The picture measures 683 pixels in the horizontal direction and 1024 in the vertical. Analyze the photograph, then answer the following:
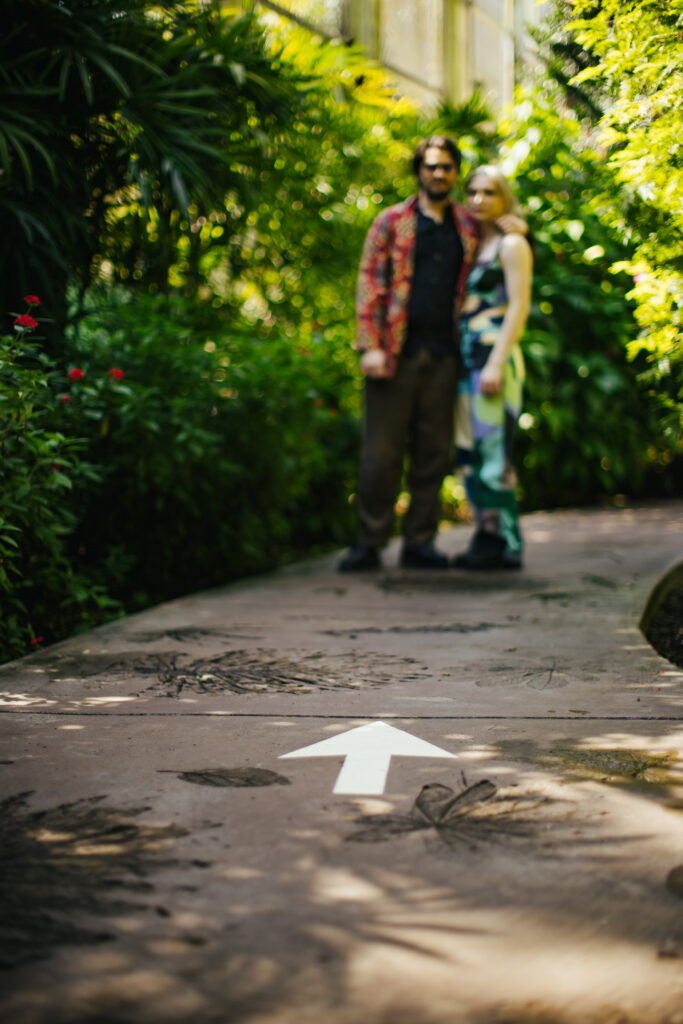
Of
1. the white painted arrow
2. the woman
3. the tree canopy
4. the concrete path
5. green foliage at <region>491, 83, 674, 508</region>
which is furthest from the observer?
green foliage at <region>491, 83, 674, 508</region>

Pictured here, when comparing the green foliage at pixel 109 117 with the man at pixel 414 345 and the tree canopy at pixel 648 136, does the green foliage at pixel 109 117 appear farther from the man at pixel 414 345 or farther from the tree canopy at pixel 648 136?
the tree canopy at pixel 648 136

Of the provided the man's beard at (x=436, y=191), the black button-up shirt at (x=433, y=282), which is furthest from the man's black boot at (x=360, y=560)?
the man's beard at (x=436, y=191)

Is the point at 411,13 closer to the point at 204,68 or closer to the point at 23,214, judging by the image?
the point at 204,68

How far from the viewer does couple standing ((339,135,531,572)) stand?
4402 mm

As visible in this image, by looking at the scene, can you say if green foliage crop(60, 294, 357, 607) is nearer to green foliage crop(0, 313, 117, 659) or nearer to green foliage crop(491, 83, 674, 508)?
green foliage crop(0, 313, 117, 659)

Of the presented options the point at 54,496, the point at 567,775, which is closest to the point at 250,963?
the point at 567,775

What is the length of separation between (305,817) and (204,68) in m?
3.50

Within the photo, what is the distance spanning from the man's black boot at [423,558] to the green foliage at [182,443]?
0.71 metres

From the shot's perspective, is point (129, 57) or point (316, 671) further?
point (129, 57)

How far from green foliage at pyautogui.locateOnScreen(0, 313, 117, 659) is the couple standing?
5.15 ft

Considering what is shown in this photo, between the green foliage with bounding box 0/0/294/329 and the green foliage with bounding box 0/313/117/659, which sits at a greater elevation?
the green foliage with bounding box 0/0/294/329

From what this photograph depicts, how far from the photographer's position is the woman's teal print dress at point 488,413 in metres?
4.46

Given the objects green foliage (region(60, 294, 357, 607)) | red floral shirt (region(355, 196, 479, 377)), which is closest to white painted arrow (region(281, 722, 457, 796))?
green foliage (region(60, 294, 357, 607))

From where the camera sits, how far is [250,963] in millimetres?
1236
